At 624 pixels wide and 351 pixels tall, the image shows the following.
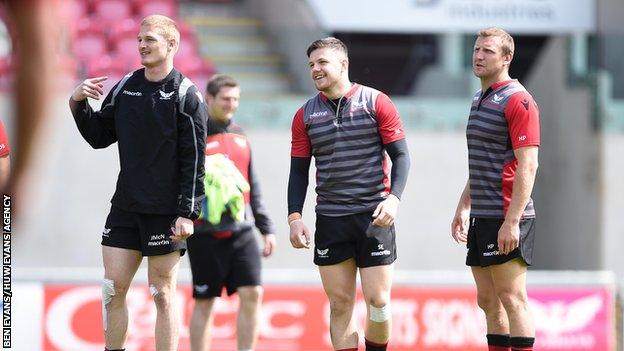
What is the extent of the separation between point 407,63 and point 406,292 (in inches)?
112

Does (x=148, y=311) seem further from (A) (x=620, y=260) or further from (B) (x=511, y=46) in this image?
(A) (x=620, y=260)

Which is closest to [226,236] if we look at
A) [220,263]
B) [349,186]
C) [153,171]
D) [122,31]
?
[220,263]

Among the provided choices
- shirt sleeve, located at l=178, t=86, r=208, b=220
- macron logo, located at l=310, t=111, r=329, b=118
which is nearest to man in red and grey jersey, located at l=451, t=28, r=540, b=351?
macron logo, located at l=310, t=111, r=329, b=118

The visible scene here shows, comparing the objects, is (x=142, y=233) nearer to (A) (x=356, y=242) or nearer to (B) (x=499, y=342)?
(A) (x=356, y=242)

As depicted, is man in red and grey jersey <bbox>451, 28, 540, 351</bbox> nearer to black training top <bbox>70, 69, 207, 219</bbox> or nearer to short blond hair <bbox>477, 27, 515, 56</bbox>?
short blond hair <bbox>477, 27, 515, 56</bbox>

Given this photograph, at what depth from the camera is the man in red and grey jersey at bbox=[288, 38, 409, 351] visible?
4.59 meters

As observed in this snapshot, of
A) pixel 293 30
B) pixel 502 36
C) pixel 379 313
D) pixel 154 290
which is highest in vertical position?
pixel 293 30

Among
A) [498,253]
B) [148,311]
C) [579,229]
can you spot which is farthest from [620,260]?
[498,253]

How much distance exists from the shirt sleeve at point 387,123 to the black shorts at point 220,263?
1774mm

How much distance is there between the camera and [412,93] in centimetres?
1008

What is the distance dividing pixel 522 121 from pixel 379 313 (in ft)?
3.56

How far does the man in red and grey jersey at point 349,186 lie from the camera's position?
4590 millimetres

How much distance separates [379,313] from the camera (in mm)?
4625

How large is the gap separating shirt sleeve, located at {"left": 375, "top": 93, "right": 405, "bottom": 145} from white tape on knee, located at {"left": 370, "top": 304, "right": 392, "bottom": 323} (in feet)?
2.49
